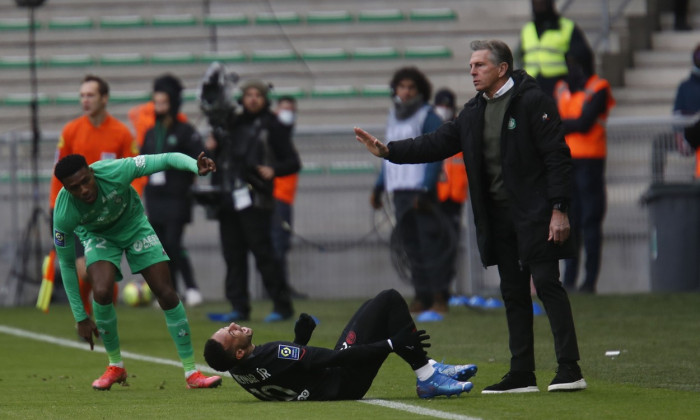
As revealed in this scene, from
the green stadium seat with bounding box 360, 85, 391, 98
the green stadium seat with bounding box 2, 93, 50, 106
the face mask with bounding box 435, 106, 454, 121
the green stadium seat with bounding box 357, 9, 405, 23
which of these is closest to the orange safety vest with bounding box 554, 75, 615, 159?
the face mask with bounding box 435, 106, 454, 121

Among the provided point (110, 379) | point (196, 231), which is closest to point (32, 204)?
point (196, 231)

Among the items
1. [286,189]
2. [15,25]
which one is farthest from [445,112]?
[15,25]

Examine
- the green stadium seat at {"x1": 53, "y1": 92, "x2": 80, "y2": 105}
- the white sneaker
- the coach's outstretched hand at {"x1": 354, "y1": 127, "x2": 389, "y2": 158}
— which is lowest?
the white sneaker

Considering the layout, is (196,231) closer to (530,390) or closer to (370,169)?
(370,169)

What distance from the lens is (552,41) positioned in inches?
637

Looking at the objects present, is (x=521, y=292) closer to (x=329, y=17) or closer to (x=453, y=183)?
(x=453, y=183)

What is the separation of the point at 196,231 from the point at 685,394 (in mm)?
10930

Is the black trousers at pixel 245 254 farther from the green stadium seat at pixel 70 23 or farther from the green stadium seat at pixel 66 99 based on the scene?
the green stadium seat at pixel 70 23

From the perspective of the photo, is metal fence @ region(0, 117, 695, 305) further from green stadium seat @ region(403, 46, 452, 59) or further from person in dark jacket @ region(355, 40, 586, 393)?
person in dark jacket @ region(355, 40, 586, 393)

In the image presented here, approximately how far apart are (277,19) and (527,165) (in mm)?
14938

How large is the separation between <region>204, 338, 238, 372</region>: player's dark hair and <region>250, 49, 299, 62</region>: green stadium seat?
14772 millimetres

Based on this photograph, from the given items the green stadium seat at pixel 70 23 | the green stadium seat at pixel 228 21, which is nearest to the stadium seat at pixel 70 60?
the green stadium seat at pixel 70 23

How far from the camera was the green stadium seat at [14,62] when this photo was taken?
22.4 m

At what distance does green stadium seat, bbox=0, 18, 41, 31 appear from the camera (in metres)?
22.9
